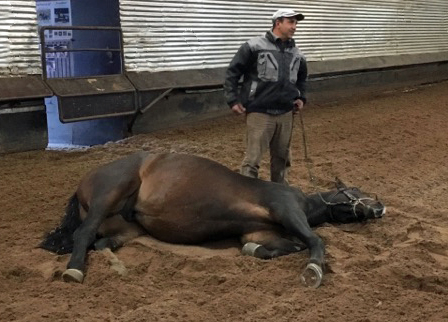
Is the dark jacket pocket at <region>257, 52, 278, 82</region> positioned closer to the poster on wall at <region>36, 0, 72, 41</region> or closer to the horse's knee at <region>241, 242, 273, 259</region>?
the horse's knee at <region>241, 242, 273, 259</region>

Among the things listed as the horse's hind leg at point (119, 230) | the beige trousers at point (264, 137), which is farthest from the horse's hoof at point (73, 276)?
the beige trousers at point (264, 137)

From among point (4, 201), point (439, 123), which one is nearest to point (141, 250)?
point (4, 201)

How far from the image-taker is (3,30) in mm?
7473

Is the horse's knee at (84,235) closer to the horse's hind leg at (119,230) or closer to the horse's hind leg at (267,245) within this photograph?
the horse's hind leg at (119,230)

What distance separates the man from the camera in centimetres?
528

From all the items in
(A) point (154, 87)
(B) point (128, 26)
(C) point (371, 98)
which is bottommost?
(C) point (371, 98)

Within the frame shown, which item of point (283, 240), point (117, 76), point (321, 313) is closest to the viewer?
point (321, 313)

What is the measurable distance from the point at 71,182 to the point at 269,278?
3.17 metres

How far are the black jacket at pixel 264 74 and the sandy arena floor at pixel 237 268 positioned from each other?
3.86ft

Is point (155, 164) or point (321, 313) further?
point (155, 164)

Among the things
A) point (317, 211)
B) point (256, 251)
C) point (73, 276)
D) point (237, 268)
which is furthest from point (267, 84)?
point (73, 276)

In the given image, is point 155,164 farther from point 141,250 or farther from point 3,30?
point 3,30

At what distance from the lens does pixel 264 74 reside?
530cm

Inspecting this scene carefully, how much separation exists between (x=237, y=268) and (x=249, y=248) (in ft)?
1.04
